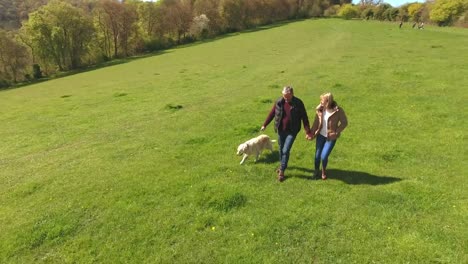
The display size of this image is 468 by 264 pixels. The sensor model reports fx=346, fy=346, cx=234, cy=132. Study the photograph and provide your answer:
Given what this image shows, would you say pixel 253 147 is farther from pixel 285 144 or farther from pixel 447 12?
pixel 447 12

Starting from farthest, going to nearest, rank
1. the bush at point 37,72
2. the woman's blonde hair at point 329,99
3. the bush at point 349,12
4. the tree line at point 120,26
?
the bush at point 349,12 → the bush at point 37,72 → the tree line at point 120,26 → the woman's blonde hair at point 329,99

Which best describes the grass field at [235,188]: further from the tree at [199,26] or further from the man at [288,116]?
the tree at [199,26]

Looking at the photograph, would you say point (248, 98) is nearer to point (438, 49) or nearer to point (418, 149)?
point (418, 149)

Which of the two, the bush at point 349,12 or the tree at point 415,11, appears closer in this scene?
the tree at point 415,11

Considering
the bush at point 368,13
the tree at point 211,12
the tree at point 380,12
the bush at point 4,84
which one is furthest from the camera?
the bush at point 368,13

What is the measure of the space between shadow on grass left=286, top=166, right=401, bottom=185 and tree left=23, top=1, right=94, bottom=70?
236 ft

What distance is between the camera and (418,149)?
44.4 ft

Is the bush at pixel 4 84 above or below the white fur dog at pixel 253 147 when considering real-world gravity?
below

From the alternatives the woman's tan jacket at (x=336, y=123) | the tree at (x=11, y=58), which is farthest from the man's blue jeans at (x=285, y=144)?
the tree at (x=11, y=58)

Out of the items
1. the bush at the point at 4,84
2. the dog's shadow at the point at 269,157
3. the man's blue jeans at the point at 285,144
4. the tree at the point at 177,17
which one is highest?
the tree at the point at 177,17

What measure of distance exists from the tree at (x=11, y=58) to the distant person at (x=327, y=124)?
2914 inches

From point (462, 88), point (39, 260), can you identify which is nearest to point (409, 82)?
point (462, 88)

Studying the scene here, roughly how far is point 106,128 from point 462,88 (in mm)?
21884

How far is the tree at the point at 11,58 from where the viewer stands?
6706cm
